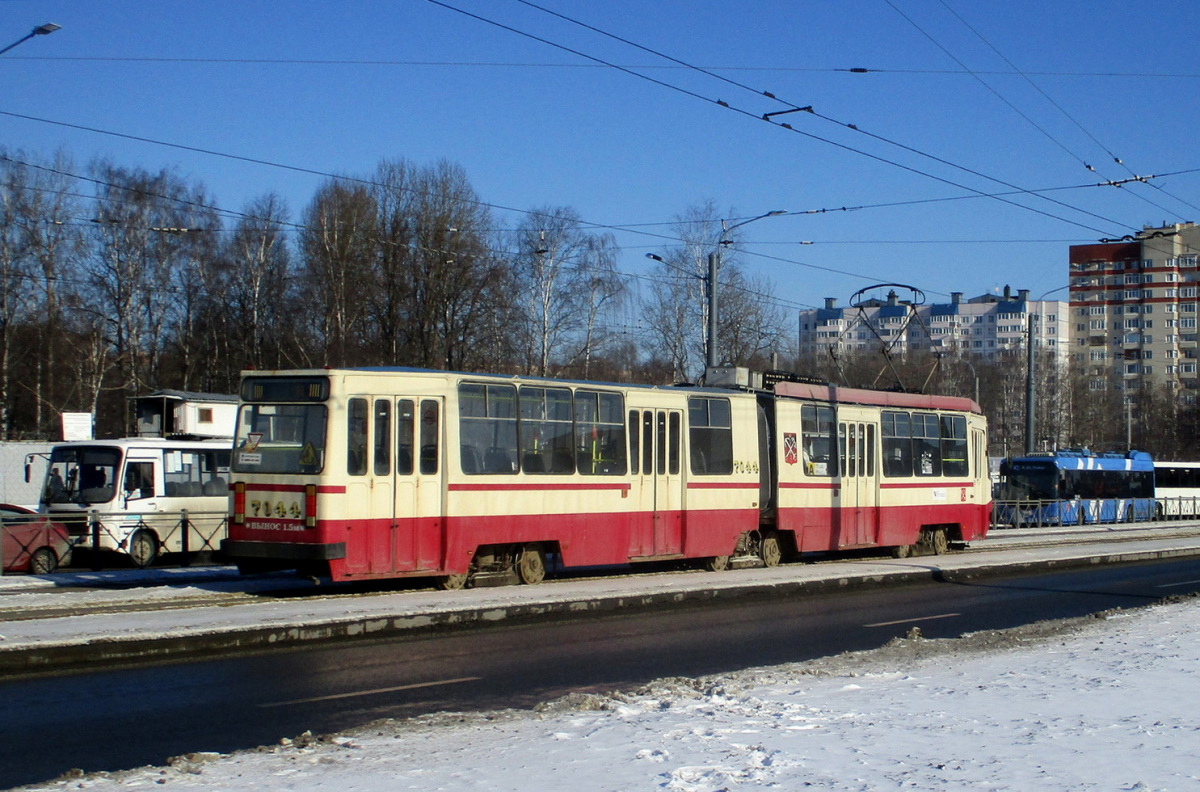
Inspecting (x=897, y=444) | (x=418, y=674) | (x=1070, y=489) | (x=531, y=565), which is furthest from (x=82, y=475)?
(x=1070, y=489)

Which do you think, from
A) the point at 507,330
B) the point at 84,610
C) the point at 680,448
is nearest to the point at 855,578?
the point at 680,448

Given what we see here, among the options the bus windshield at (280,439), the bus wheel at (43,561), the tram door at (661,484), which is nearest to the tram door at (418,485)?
the bus windshield at (280,439)

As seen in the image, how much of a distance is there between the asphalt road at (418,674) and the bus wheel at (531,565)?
8.63 ft

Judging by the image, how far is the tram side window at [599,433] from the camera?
18562mm

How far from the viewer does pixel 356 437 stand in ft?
51.3

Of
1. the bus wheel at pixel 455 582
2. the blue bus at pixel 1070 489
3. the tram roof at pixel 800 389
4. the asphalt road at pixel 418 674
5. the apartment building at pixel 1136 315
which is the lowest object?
the asphalt road at pixel 418 674

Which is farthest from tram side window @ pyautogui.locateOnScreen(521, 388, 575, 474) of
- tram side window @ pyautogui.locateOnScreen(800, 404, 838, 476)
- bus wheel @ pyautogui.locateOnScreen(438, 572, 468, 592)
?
tram side window @ pyautogui.locateOnScreen(800, 404, 838, 476)

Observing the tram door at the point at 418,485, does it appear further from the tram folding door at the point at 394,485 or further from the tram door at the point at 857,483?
the tram door at the point at 857,483

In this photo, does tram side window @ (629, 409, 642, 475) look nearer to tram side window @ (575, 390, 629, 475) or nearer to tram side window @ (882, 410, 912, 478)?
tram side window @ (575, 390, 629, 475)

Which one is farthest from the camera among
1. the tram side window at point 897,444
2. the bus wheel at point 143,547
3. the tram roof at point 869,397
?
the tram side window at point 897,444

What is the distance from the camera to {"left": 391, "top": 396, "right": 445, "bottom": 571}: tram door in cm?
1592

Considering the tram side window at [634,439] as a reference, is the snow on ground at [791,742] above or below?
below

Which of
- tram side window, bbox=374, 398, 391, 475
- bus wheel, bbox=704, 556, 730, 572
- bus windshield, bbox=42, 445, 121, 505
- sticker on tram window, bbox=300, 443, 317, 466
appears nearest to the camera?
sticker on tram window, bbox=300, 443, 317, 466

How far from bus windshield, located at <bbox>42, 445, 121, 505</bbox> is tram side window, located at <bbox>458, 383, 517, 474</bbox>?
1160 cm
